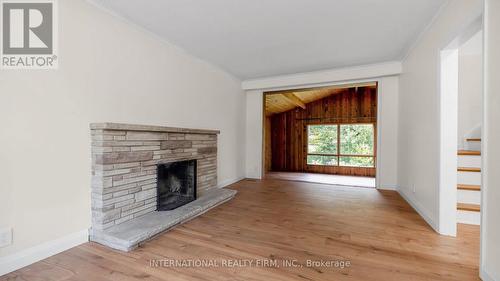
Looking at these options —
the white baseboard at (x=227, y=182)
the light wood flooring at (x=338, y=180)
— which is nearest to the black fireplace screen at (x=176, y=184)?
the white baseboard at (x=227, y=182)

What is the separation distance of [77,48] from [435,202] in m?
3.92

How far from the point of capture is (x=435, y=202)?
7.26 feet

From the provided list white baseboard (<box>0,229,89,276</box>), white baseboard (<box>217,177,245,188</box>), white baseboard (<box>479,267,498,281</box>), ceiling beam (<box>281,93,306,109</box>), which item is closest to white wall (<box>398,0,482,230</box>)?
white baseboard (<box>479,267,498,281</box>)

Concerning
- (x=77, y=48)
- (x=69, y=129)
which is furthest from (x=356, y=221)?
(x=77, y=48)

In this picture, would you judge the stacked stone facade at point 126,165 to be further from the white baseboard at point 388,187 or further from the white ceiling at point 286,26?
the white baseboard at point 388,187

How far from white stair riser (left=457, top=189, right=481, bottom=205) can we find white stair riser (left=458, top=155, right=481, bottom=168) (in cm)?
40

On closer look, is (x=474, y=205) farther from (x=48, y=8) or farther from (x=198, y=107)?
(x=48, y=8)

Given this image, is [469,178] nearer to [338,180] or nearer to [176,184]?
[338,180]

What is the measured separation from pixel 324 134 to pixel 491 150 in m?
6.64

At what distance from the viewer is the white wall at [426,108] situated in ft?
6.35

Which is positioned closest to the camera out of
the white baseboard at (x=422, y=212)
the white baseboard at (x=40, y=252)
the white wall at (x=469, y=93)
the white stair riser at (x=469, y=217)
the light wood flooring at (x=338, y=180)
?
→ the white baseboard at (x=40, y=252)

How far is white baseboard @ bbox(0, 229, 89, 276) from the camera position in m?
1.48

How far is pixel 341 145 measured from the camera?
763 centimetres

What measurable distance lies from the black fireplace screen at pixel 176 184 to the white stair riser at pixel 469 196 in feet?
11.3
